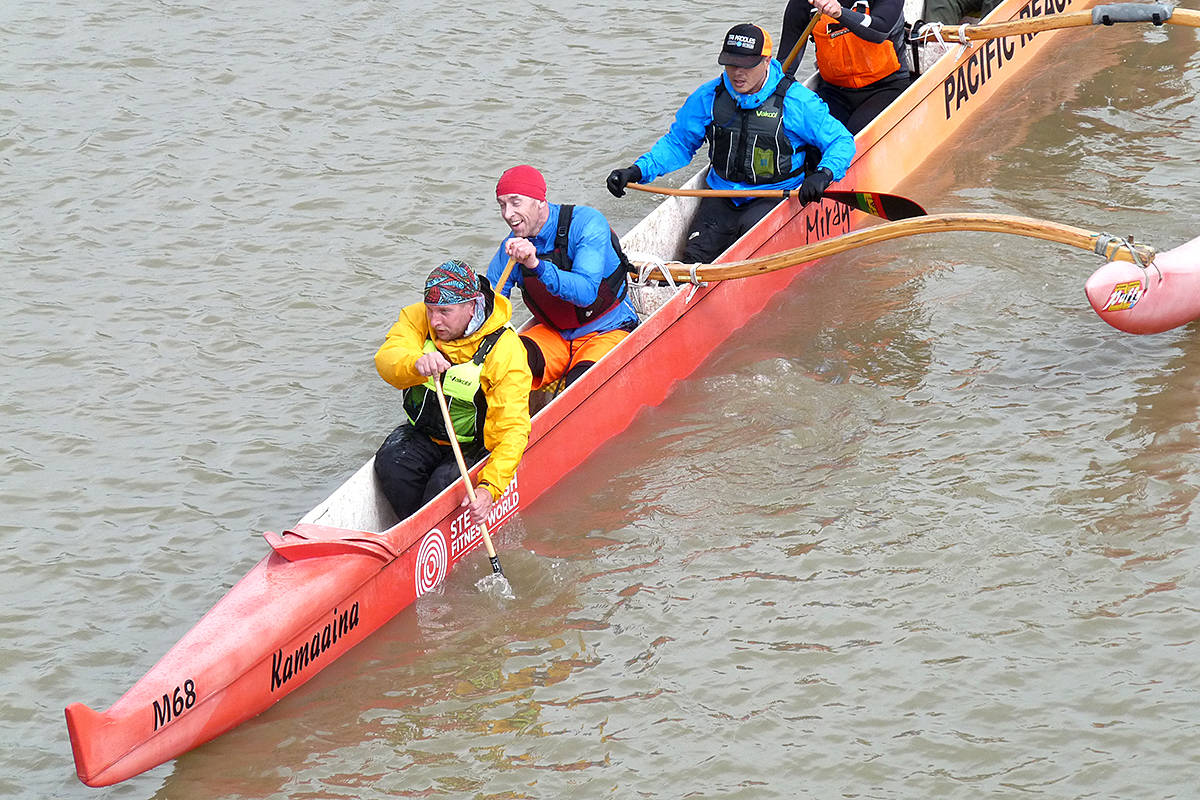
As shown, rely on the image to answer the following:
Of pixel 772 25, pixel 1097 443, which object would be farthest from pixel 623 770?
pixel 772 25

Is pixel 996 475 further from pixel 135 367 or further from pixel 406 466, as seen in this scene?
pixel 135 367

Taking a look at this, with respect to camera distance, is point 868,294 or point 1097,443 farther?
point 868,294

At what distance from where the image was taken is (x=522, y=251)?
275 inches

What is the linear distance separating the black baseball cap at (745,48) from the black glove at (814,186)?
75 centimetres

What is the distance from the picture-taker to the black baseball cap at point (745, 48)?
8336 millimetres

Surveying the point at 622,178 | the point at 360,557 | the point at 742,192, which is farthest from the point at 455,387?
the point at 742,192

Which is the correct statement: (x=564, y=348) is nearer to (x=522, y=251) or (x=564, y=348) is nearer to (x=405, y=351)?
(x=522, y=251)

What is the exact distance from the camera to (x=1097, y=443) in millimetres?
7383

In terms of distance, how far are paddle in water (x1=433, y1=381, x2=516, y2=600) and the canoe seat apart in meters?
0.46

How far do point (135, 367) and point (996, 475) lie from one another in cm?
507

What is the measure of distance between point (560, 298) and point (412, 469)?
1.28 m

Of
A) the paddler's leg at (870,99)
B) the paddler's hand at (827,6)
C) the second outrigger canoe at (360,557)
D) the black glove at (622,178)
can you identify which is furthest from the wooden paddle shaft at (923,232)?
the paddler's leg at (870,99)

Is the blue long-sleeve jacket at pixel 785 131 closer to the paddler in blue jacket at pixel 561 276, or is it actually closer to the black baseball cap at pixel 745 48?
the black baseball cap at pixel 745 48

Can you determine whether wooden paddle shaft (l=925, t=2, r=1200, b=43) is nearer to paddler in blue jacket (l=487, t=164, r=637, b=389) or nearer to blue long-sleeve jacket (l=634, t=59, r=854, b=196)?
blue long-sleeve jacket (l=634, t=59, r=854, b=196)
